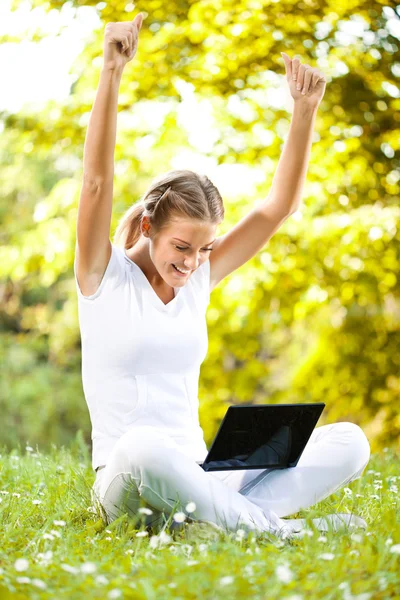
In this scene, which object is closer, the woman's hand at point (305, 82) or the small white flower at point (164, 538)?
the small white flower at point (164, 538)

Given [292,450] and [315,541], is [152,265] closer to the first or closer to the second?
[292,450]

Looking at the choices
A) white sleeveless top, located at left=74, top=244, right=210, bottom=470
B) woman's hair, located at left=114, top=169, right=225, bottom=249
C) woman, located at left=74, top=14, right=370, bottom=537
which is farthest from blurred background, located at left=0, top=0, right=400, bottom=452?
white sleeveless top, located at left=74, top=244, right=210, bottom=470

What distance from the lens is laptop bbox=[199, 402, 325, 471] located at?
2270 millimetres

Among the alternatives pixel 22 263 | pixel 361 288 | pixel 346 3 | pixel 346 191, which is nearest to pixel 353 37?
pixel 346 3

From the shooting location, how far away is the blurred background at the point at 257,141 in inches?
177

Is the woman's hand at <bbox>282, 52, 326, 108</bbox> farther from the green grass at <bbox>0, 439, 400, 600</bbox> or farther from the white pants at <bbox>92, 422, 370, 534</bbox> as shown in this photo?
the green grass at <bbox>0, 439, 400, 600</bbox>

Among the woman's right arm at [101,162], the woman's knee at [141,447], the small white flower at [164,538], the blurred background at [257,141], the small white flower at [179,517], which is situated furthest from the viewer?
the blurred background at [257,141]

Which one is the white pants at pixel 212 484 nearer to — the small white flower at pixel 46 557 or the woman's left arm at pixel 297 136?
the small white flower at pixel 46 557

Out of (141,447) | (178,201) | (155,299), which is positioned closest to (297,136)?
(178,201)

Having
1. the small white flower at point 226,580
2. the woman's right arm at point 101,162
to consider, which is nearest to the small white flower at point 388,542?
the small white flower at point 226,580

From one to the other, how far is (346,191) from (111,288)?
3.29 m

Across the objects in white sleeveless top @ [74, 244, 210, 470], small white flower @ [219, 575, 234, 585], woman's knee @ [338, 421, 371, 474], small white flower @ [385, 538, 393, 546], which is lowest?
woman's knee @ [338, 421, 371, 474]

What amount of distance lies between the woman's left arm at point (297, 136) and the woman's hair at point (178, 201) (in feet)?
1.08

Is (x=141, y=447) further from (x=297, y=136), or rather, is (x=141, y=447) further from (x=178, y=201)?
(x=297, y=136)
